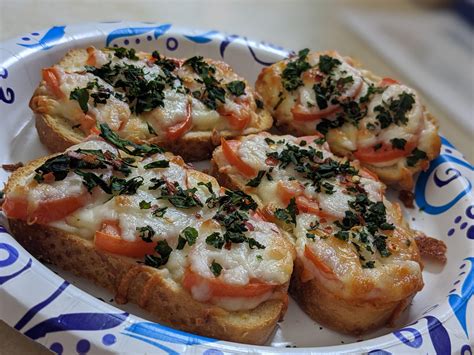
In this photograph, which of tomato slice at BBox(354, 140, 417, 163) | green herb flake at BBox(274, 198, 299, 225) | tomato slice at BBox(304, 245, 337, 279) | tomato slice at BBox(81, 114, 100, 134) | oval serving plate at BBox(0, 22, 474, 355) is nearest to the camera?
oval serving plate at BBox(0, 22, 474, 355)

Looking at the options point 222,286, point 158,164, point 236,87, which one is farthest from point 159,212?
point 236,87

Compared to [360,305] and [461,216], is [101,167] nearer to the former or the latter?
[360,305]

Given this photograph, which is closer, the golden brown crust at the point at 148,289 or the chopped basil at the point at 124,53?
the golden brown crust at the point at 148,289

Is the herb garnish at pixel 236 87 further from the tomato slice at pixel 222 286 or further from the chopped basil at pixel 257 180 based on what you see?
the tomato slice at pixel 222 286

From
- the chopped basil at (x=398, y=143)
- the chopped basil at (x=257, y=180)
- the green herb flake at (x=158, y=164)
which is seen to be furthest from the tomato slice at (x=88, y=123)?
the chopped basil at (x=398, y=143)

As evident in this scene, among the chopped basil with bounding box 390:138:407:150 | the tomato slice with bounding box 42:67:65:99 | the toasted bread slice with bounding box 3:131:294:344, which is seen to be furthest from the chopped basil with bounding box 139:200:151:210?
the chopped basil with bounding box 390:138:407:150

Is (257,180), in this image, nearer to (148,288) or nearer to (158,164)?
(158,164)

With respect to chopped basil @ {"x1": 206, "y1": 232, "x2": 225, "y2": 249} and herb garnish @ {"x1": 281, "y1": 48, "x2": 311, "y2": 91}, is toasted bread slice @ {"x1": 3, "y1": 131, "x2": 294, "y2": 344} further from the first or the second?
herb garnish @ {"x1": 281, "y1": 48, "x2": 311, "y2": 91}
